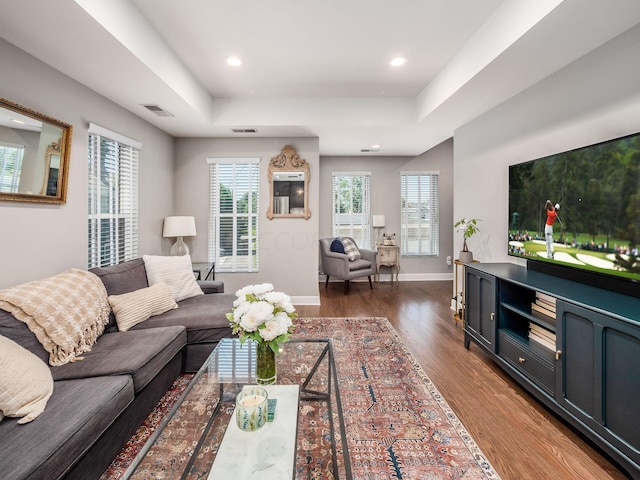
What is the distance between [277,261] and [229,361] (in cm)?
268

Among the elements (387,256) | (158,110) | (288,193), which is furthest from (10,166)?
(387,256)

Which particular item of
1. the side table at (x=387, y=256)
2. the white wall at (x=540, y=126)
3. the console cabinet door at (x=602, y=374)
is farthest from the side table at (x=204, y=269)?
the console cabinet door at (x=602, y=374)

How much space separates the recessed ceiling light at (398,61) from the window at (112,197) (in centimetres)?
278

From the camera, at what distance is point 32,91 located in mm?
2197

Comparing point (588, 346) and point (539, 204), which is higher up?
point (539, 204)

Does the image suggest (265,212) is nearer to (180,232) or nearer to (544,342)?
(180,232)

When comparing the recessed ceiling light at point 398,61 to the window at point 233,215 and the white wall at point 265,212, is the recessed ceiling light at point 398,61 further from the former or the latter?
the window at point 233,215

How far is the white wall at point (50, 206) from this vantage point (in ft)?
6.71

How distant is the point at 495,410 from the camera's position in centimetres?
209

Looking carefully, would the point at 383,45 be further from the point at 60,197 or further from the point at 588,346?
the point at 60,197

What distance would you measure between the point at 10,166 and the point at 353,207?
16.4 ft

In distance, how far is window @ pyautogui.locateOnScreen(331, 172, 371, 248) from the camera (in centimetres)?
621

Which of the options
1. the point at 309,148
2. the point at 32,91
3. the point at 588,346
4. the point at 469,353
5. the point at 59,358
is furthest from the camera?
the point at 309,148

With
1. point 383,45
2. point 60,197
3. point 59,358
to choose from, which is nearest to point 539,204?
point 383,45
